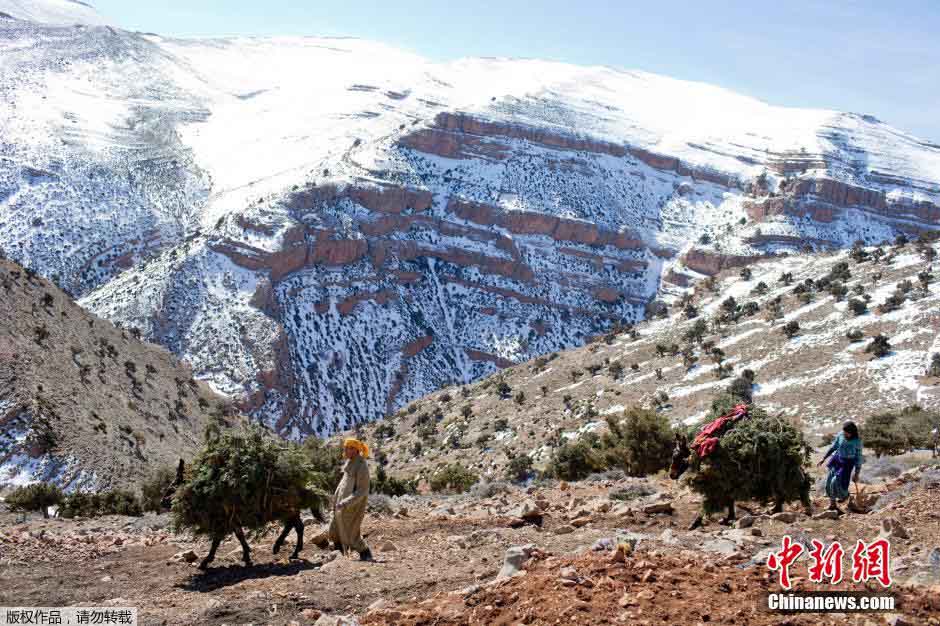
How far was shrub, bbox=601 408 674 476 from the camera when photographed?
2392 centimetres

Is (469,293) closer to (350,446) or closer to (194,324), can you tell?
(194,324)

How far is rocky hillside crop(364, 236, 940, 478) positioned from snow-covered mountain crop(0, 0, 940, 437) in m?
19.2

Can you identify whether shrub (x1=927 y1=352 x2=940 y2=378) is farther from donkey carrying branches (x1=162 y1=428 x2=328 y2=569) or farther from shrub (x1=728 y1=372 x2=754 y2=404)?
donkey carrying branches (x1=162 y1=428 x2=328 y2=569)

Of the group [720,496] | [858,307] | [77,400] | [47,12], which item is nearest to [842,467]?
[720,496]

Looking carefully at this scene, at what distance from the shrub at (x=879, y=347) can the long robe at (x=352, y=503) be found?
3145 cm

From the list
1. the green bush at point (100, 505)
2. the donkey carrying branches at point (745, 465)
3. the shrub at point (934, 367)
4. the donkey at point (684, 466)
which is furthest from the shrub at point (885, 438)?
the green bush at point (100, 505)

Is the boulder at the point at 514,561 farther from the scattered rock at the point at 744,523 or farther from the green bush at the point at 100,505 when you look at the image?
the green bush at the point at 100,505

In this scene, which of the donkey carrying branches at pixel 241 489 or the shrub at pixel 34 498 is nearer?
the donkey carrying branches at pixel 241 489

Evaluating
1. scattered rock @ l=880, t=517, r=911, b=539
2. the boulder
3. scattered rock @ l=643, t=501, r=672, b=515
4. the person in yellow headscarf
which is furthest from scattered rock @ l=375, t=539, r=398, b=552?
scattered rock @ l=880, t=517, r=911, b=539

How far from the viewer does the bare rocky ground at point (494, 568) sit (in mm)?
6707

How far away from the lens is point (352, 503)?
1086 centimetres

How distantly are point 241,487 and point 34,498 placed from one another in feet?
45.4

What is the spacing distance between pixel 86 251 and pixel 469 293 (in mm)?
37268

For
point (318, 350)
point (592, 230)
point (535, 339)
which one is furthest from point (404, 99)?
point (318, 350)
